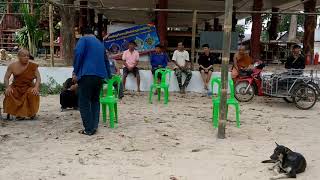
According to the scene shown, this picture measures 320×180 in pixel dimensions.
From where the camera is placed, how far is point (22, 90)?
7.12 meters

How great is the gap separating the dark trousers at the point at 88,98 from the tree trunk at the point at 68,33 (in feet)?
18.2

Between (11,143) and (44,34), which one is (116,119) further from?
(44,34)

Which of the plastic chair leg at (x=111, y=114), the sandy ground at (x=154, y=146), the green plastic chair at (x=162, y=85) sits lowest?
the sandy ground at (x=154, y=146)

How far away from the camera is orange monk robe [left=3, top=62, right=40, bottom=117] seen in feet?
23.2

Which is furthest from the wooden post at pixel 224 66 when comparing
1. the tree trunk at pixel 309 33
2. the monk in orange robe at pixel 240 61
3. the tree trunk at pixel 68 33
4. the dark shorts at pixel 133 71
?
the tree trunk at pixel 309 33

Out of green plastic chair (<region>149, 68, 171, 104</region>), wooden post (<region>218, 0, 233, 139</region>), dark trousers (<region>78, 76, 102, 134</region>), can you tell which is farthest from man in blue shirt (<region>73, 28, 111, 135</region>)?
green plastic chair (<region>149, 68, 171, 104</region>)

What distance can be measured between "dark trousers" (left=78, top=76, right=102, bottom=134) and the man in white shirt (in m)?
4.65

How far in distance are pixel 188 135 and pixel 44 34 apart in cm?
1005

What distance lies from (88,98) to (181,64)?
4.86 metres

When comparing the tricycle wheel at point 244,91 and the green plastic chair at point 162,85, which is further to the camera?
the tricycle wheel at point 244,91

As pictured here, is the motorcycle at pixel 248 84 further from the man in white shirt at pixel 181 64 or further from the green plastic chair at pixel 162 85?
the green plastic chair at pixel 162 85

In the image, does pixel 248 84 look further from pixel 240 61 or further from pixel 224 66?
pixel 224 66

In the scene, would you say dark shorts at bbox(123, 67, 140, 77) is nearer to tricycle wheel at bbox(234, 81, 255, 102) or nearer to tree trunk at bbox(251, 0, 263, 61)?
tricycle wheel at bbox(234, 81, 255, 102)

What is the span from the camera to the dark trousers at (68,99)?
315 inches
